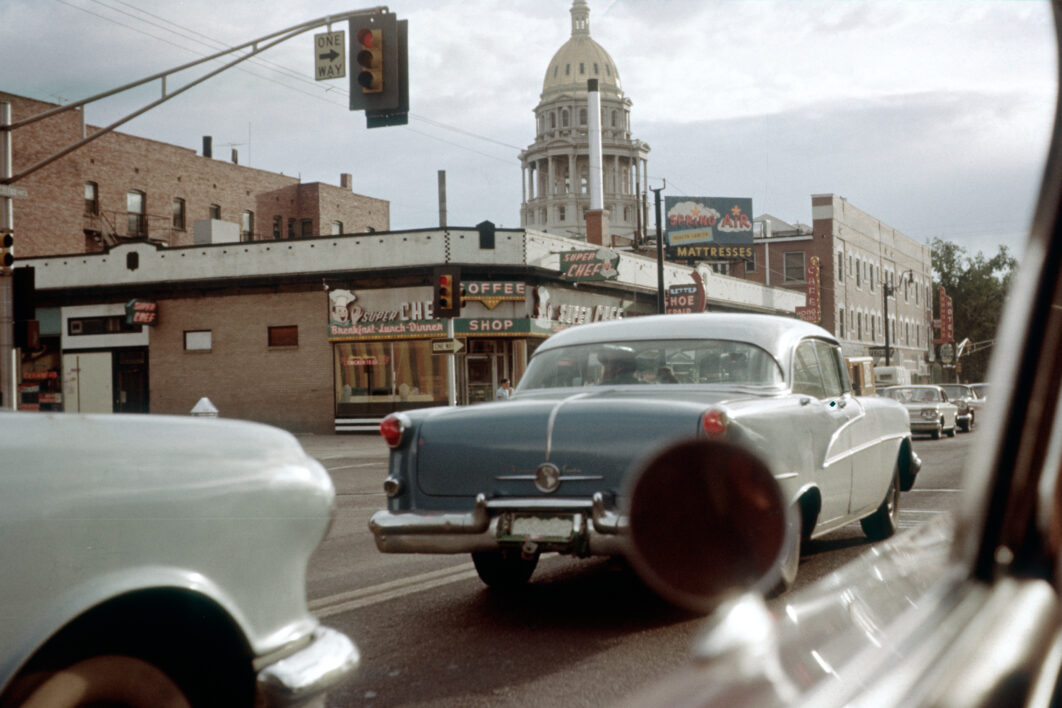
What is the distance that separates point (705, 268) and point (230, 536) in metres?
35.6

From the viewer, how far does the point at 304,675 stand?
211 cm

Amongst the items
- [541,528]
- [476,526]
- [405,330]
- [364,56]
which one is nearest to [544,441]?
[541,528]

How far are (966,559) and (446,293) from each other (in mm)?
20428

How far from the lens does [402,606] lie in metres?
4.87

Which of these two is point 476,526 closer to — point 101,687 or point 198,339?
point 198,339

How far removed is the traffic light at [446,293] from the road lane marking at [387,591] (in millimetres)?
15487

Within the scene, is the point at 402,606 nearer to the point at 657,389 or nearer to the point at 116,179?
the point at 657,389

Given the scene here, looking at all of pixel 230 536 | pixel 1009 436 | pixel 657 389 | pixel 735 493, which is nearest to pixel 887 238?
pixel 1009 436

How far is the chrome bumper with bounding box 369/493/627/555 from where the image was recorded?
4.48 metres

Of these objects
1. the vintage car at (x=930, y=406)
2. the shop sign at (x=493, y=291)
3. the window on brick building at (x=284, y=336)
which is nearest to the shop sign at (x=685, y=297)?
the shop sign at (x=493, y=291)

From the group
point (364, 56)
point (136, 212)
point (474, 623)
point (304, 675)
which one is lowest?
point (474, 623)

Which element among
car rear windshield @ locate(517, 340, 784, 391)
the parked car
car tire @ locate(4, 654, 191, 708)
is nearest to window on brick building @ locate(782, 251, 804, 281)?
the parked car

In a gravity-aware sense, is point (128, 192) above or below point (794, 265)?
above

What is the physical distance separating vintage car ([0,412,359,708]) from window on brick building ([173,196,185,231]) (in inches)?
16.4
